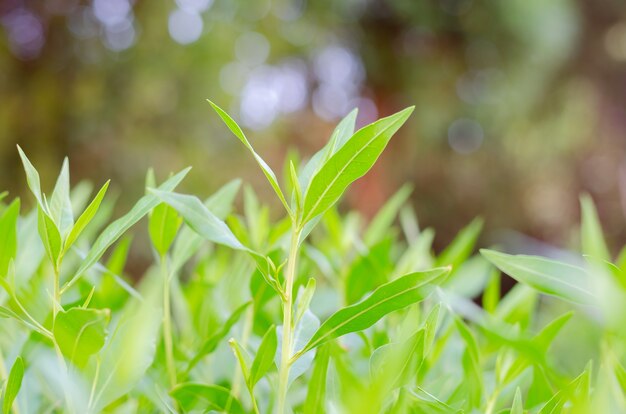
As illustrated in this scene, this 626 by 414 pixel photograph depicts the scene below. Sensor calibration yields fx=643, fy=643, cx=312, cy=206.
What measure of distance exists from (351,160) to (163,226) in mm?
98

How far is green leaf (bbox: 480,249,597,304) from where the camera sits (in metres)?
0.21

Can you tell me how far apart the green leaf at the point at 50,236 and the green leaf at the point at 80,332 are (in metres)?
0.03

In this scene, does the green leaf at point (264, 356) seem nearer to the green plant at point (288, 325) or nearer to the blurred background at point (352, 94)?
the green plant at point (288, 325)

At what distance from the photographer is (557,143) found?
16.8 feet

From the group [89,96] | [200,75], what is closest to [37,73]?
[89,96]

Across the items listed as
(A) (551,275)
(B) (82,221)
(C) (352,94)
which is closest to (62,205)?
(B) (82,221)

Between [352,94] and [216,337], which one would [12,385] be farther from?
[352,94]

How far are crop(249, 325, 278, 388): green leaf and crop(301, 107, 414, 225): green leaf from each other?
0.15 ft

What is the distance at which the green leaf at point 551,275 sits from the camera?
209 mm

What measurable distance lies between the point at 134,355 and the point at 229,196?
0.38 ft

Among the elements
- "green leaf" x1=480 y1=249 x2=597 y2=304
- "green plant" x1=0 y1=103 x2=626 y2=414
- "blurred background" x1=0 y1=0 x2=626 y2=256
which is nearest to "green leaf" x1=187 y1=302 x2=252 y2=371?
"green plant" x1=0 y1=103 x2=626 y2=414

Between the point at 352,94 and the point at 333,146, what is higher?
the point at 333,146

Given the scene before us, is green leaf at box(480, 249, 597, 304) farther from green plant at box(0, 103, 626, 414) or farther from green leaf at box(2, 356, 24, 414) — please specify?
green leaf at box(2, 356, 24, 414)

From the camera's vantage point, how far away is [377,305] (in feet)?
0.68
